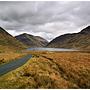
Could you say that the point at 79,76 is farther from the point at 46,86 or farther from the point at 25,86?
the point at 25,86

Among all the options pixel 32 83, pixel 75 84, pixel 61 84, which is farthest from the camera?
pixel 75 84

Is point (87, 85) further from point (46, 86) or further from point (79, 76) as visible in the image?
point (46, 86)

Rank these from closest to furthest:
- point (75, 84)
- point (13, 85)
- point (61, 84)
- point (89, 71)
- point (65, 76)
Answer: point (13, 85) → point (61, 84) → point (75, 84) → point (65, 76) → point (89, 71)

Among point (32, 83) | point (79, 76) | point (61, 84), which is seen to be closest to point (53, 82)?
point (61, 84)

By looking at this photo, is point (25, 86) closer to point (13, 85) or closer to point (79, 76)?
point (13, 85)

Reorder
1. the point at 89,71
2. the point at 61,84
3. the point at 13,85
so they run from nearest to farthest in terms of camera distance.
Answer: the point at 13,85
the point at 61,84
the point at 89,71

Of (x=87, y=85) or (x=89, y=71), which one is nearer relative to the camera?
(x=87, y=85)

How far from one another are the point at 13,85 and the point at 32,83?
3.05 m

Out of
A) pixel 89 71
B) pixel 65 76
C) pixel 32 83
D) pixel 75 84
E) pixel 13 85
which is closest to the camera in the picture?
pixel 13 85

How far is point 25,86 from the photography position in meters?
24.9

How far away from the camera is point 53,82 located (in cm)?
2841

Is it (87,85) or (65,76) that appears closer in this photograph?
(87,85)

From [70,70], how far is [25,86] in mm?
15581

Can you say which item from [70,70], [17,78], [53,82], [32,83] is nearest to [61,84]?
[53,82]
